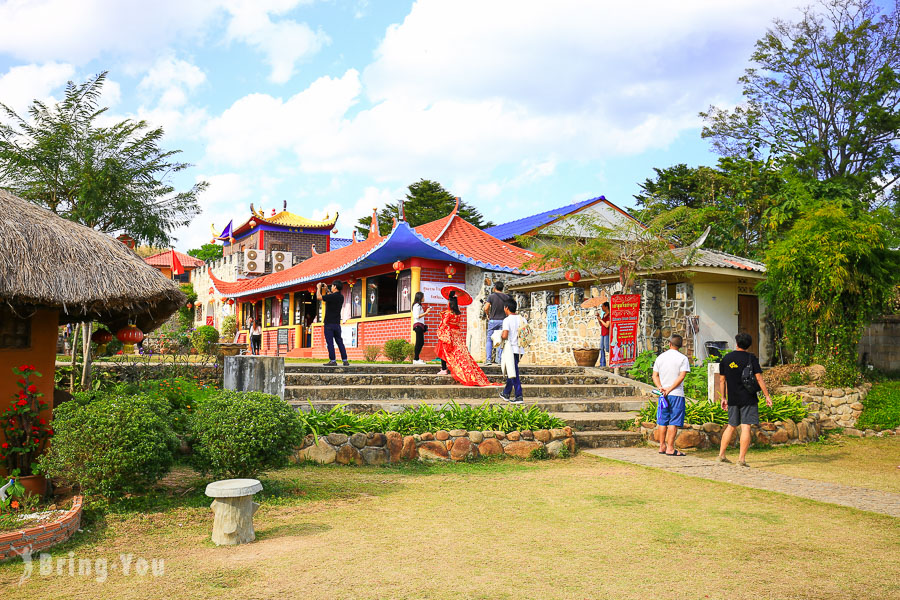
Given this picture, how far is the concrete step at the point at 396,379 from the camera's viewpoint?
11.7m

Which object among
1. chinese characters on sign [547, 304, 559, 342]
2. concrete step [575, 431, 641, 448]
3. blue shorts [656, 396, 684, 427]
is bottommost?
concrete step [575, 431, 641, 448]

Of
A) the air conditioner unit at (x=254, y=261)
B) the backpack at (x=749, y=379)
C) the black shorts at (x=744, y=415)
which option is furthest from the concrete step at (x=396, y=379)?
the air conditioner unit at (x=254, y=261)

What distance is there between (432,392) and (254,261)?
2273 cm

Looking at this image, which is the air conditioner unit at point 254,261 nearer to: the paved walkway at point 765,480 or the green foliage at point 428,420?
the green foliage at point 428,420

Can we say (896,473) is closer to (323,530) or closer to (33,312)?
(323,530)

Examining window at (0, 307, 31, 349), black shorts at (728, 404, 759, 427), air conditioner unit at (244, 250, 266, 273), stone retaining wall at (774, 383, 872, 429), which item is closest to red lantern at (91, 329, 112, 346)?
window at (0, 307, 31, 349)

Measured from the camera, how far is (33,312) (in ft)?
21.0

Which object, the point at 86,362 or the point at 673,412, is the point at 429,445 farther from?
the point at 86,362

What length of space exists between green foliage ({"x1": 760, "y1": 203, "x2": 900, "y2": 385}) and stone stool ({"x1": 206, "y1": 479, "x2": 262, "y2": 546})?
11.8m

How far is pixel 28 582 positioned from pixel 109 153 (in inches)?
332

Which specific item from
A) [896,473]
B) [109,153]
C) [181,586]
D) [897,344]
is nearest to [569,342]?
[897,344]

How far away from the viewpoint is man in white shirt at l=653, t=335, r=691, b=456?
8.80 meters

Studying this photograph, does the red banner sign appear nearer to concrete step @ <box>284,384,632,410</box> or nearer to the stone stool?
concrete step @ <box>284,384,632,410</box>

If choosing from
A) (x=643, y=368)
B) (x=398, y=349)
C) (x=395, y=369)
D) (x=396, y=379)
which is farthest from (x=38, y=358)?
(x=398, y=349)
